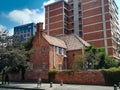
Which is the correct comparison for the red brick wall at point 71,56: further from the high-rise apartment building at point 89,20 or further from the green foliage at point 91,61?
the high-rise apartment building at point 89,20

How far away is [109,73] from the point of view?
29109 mm

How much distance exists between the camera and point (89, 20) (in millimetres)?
70000

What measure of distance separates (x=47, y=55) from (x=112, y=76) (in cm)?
1390

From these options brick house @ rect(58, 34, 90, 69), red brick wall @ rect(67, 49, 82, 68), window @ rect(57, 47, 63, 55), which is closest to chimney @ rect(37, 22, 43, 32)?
window @ rect(57, 47, 63, 55)

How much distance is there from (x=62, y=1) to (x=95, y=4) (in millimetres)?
17006

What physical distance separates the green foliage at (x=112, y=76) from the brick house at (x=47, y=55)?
36.9 feet

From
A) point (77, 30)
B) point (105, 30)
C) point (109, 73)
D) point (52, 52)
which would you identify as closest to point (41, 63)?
point (52, 52)

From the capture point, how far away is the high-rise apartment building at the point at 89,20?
63.9 meters

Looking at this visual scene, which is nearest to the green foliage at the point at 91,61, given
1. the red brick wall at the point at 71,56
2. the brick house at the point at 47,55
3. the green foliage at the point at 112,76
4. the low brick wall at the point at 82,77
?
the red brick wall at the point at 71,56

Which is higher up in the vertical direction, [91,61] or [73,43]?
[73,43]

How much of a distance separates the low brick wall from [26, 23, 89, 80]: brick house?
4.18m

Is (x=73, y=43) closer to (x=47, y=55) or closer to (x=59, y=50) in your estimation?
(x=59, y=50)

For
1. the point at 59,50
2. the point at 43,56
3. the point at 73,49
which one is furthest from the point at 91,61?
the point at 43,56

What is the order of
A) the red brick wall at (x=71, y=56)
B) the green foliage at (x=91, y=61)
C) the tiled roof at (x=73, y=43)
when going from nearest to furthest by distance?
the green foliage at (x=91, y=61) → the red brick wall at (x=71, y=56) → the tiled roof at (x=73, y=43)
